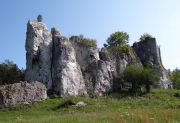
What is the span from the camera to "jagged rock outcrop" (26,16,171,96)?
55.1 metres

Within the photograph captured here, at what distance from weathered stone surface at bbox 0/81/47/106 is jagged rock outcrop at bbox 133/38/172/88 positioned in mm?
23723

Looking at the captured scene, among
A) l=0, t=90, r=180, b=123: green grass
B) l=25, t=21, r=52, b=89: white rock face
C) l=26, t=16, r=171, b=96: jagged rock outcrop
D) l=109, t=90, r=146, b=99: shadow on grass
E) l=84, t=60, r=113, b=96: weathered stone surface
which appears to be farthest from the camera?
l=84, t=60, r=113, b=96: weathered stone surface

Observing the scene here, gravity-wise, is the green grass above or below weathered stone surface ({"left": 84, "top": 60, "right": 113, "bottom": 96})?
below

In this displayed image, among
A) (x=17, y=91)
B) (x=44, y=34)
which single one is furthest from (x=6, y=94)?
(x=44, y=34)

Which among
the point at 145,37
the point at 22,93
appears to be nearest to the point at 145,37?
the point at 145,37

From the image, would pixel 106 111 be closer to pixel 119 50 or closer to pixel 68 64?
pixel 68 64

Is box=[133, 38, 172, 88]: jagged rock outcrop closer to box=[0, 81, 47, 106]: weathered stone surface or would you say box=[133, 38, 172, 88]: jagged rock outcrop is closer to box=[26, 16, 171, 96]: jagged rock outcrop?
box=[26, 16, 171, 96]: jagged rock outcrop

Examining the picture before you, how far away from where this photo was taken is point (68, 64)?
56.1 metres

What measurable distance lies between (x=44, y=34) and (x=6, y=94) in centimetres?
1312

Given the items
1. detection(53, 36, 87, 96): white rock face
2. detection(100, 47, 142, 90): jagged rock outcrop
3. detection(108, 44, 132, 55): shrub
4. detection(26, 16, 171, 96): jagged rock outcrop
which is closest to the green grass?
detection(26, 16, 171, 96): jagged rock outcrop

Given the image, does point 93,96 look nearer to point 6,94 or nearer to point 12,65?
point 6,94

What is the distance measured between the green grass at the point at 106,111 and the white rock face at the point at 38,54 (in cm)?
649

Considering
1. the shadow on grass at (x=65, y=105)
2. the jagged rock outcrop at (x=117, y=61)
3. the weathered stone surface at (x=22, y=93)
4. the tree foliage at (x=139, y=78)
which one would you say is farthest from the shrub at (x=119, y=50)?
the shadow on grass at (x=65, y=105)

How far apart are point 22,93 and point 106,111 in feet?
53.5
